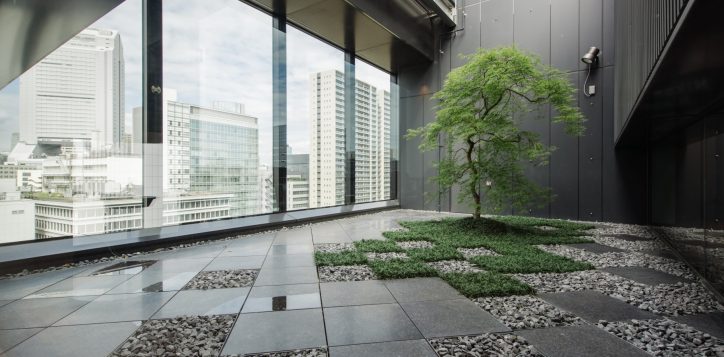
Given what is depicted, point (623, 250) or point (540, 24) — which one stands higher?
point (540, 24)

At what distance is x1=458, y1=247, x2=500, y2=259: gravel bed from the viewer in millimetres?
3898

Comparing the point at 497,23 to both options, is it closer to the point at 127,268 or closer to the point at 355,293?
the point at 355,293

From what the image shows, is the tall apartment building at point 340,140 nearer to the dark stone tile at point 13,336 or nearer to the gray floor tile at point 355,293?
the gray floor tile at point 355,293

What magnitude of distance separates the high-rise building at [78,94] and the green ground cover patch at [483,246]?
2992 mm

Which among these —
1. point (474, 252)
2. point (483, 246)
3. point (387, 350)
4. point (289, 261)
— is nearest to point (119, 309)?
point (289, 261)

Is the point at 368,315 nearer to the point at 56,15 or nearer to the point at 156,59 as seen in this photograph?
the point at 56,15

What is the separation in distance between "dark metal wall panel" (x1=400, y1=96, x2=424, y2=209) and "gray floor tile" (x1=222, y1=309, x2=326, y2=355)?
21.4ft

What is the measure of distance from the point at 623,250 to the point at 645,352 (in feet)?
9.56

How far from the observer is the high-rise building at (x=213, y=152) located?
457cm

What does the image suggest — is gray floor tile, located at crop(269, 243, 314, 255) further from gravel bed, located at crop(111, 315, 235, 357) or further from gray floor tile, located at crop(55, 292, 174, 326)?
gravel bed, located at crop(111, 315, 235, 357)

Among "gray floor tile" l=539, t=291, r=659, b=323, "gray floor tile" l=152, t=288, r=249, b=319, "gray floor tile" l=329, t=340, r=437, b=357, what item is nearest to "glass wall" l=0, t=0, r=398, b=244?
"gray floor tile" l=152, t=288, r=249, b=319

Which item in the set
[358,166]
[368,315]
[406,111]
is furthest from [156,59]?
[406,111]

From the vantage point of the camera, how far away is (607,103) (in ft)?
20.1

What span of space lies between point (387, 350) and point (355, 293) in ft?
2.91
